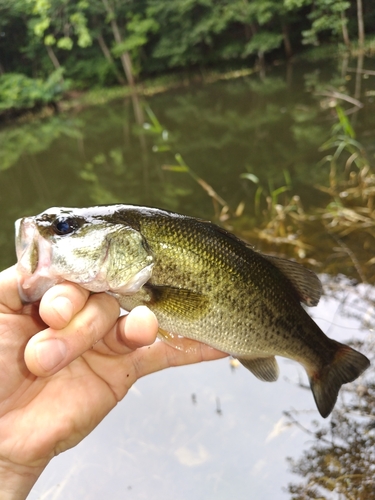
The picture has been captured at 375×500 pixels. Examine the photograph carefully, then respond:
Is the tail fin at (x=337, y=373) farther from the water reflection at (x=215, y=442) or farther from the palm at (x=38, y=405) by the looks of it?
the palm at (x=38, y=405)

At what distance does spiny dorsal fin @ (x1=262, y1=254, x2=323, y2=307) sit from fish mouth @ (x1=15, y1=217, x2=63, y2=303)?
1.01 meters

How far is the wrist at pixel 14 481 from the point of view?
1475 mm

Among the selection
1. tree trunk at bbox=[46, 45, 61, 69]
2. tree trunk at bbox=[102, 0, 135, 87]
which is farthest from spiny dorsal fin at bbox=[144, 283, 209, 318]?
tree trunk at bbox=[46, 45, 61, 69]

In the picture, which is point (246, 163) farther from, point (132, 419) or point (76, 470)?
point (76, 470)

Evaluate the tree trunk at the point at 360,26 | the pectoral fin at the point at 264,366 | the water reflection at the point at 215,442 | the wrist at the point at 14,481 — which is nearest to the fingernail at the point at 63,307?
the wrist at the point at 14,481

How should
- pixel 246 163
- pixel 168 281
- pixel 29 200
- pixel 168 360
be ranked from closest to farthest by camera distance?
pixel 168 281 < pixel 168 360 < pixel 246 163 < pixel 29 200

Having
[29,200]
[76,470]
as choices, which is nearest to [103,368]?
[76,470]

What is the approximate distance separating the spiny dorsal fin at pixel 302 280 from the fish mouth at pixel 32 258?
3.30ft

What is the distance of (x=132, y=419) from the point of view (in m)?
3.02

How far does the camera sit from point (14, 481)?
1502mm

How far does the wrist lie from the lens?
4.84 feet

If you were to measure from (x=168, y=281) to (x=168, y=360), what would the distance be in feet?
2.07

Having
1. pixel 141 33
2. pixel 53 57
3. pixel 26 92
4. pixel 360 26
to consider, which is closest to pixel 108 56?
pixel 141 33

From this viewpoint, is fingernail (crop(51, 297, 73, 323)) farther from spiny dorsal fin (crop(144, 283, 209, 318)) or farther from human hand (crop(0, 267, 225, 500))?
spiny dorsal fin (crop(144, 283, 209, 318))
